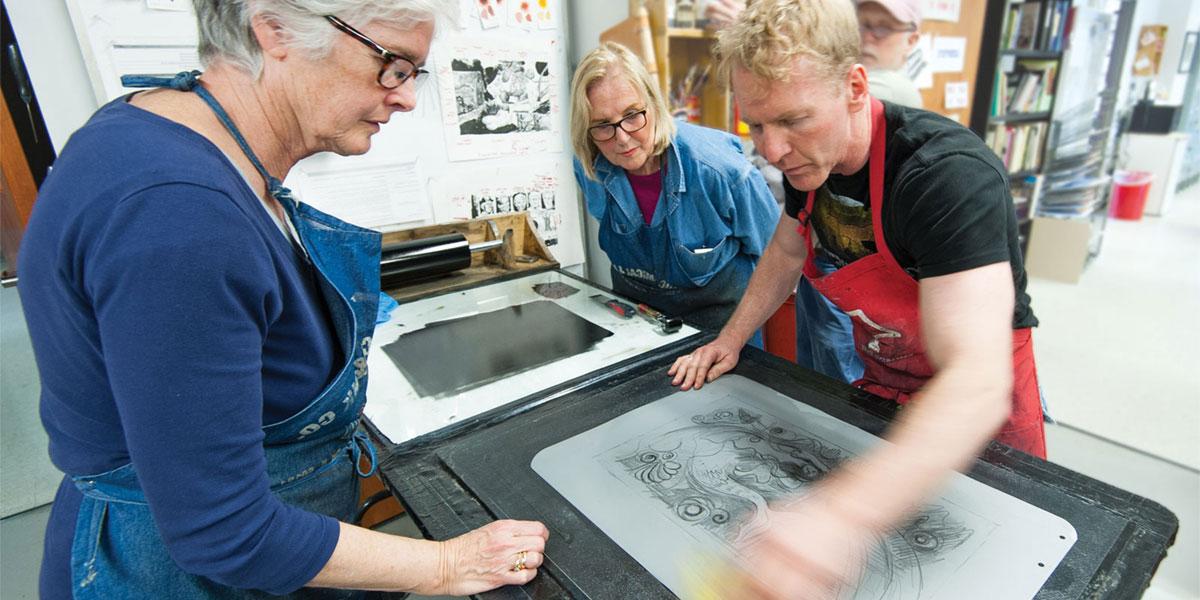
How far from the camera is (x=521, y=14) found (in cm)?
204

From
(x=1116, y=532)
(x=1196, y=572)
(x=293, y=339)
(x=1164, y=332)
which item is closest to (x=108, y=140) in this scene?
(x=293, y=339)

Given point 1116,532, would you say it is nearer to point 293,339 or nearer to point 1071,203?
point 293,339

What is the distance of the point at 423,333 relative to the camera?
1.45 metres

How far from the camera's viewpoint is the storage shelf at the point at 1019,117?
369 centimetres

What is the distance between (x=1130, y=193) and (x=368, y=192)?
275 inches

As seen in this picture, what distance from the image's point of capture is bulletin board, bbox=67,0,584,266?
6.09ft

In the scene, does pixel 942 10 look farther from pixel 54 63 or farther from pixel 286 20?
pixel 54 63

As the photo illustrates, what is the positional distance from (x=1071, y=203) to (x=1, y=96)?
5.40 m

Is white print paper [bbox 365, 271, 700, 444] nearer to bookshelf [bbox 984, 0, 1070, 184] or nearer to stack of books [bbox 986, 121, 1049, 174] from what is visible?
bookshelf [bbox 984, 0, 1070, 184]

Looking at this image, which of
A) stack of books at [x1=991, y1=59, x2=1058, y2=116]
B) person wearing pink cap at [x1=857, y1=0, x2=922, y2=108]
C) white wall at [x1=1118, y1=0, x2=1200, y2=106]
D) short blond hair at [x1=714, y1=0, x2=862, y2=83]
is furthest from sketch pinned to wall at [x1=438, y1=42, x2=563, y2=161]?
white wall at [x1=1118, y1=0, x2=1200, y2=106]

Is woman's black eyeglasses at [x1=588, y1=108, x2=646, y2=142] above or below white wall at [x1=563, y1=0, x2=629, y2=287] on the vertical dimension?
below

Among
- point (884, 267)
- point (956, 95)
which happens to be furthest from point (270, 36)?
point (956, 95)

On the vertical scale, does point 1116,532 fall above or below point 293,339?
below

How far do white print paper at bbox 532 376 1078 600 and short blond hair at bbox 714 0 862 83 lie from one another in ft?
1.78
